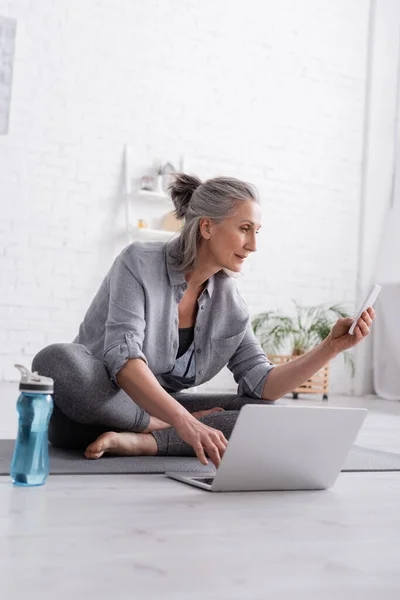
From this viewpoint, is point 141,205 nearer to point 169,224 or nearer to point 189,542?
point 169,224

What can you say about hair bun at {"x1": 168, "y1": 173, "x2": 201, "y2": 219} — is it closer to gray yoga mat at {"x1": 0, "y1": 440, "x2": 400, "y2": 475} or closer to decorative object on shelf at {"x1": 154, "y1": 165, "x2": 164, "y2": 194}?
gray yoga mat at {"x1": 0, "y1": 440, "x2": 400, "y2": 475}

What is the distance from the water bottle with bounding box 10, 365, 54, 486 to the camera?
1428mm

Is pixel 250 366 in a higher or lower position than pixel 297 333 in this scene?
lower

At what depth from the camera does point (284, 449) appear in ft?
5.06

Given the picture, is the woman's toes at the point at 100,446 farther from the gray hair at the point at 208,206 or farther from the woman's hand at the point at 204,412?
the gray hair at the point at 208,206

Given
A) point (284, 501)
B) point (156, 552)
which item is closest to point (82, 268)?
point (284, 501)

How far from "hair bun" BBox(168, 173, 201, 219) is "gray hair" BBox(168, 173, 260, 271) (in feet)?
0.09

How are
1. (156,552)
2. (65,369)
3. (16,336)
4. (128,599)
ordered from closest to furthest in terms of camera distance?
(128,599) < (156,552) < (65,369) < (16,336)

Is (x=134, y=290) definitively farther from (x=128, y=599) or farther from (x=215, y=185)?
(x=128, y=599)

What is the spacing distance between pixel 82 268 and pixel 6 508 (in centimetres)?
350

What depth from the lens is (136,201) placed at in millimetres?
4883

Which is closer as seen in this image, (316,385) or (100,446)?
(100,446)

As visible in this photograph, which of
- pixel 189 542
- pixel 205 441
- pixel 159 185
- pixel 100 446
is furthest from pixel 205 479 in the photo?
pixel 159 185

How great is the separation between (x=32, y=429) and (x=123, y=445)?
19.2 inches
